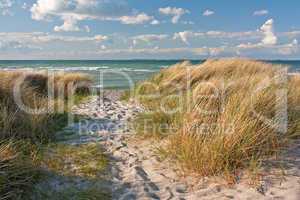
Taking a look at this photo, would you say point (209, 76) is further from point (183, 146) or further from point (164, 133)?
point (183, 146)

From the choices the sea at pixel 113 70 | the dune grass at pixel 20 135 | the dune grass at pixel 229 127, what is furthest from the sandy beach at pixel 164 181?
the sea at pixel 113 70

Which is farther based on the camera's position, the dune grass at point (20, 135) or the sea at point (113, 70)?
the sea at point (113, 70)

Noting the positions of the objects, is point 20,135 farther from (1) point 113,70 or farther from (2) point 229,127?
(1) point 113,70

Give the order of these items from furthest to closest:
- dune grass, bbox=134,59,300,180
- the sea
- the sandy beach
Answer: the sea
dune grass, bbox=134,59,300,180
the sandy beach

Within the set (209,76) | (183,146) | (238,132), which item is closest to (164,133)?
(183,146)

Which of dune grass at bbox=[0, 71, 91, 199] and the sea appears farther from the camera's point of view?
the sea

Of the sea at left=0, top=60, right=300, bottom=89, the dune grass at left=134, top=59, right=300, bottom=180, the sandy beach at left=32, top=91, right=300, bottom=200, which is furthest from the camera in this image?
the sea at left=0, top=60, right=300, bottom=89

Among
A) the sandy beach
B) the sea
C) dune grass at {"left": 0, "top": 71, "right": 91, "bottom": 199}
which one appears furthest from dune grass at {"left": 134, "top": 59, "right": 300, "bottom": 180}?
the sea

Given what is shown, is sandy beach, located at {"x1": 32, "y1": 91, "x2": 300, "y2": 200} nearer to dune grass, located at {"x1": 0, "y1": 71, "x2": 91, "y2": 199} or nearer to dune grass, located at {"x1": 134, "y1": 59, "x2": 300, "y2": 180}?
dune grass, located at {"x1": 134, "y1": 59, "x2": 300, "y2": 180}

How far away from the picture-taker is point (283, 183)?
360cm

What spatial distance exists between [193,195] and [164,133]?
1765 mm

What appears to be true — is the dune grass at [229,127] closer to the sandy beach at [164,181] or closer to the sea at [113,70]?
the sandy beach at [164,181]

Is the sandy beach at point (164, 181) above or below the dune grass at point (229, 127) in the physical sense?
below

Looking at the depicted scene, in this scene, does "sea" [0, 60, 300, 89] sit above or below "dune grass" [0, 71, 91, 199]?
above
